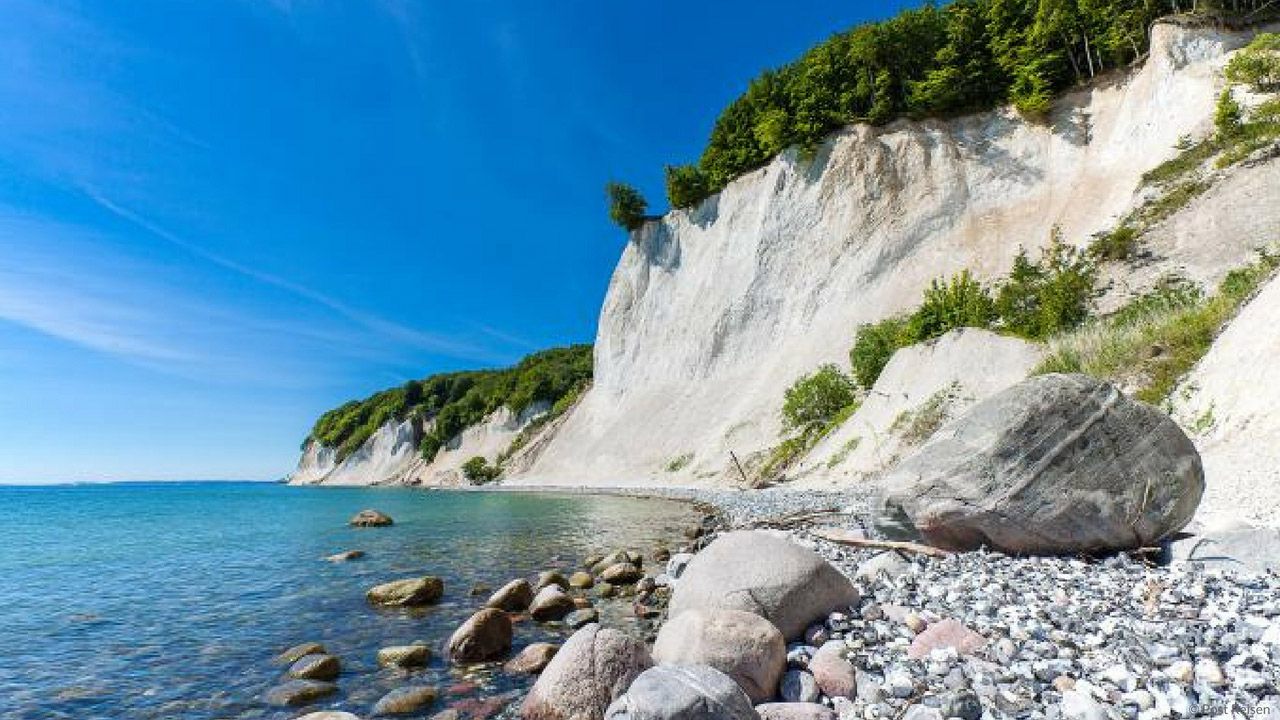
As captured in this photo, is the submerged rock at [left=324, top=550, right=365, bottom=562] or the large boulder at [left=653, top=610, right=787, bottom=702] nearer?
the large boulder at [left=653, top=610, right=787, bottom=702]

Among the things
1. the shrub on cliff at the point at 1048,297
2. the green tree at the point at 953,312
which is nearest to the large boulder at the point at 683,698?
the shrub on cliff at the point at 1048,297

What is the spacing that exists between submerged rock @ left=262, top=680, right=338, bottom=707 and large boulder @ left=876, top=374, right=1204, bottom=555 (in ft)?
24.7

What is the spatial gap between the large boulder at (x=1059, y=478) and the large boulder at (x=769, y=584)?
2.11 metres

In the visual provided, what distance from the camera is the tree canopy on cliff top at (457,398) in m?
79.7

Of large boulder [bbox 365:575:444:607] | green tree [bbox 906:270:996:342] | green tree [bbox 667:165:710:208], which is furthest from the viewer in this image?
green tree [bbox 667:165:710:208]

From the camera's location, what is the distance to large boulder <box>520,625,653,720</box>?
19.0 ft

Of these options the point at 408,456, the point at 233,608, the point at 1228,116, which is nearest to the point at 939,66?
the point at 1228,116

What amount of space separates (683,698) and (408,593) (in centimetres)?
910

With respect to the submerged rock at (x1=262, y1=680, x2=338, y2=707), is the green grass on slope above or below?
above

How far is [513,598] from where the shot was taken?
425 inches

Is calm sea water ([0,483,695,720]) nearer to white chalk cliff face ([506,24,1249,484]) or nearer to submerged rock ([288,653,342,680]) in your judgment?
submerged rock ([288,653,342,680])

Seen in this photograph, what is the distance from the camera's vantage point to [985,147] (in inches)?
1686

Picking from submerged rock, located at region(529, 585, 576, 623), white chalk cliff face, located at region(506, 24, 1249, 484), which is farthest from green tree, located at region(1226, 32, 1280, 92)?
submerged rock, located at region(529, 585, 576, 623)

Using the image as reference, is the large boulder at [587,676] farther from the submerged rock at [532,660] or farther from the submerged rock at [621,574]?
the submerged rock at [621,574]
